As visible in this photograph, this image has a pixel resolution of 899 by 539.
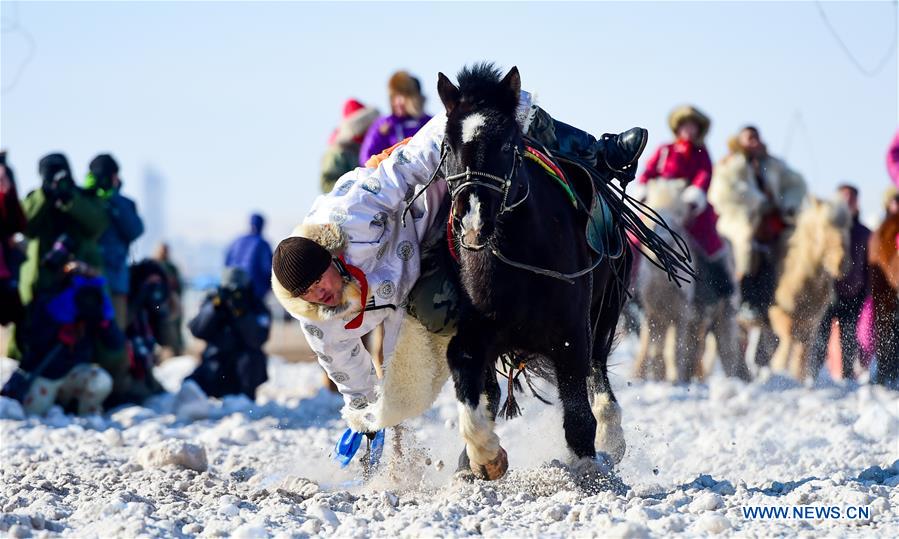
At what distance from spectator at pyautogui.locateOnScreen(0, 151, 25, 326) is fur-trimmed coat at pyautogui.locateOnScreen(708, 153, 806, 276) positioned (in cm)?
718

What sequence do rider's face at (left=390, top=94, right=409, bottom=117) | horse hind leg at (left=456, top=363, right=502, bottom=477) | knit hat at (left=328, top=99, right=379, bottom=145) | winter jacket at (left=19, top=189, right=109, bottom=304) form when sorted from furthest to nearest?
knit hat at (left=328, top=99, right=379, bottom=145)
winter jacket at (left=19, top=189, right=109, bottom=304)
rider's face at (left=390, top=94, right=409, bottom=117)
horse hind leg at (left=456, top=363, right=502, bottom=477)

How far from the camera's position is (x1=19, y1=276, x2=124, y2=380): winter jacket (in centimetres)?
1102

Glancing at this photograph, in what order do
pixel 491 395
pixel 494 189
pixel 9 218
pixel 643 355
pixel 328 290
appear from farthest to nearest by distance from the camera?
1. pixel 643 355
2. pixel 9 218
3. pixel 491 395
4. pixel 328 290
5. pixel 494 189

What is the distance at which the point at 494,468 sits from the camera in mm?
6562

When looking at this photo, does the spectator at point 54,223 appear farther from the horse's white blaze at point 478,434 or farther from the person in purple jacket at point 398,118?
the horse's white blaze at point 478,434

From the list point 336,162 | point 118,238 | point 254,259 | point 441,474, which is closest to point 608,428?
point 441,474

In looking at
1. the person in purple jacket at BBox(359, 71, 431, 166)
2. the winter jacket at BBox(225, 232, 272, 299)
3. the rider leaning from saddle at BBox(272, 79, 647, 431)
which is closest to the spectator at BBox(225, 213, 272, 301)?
the winter jacket at BBox(225, 232, 272, 299)

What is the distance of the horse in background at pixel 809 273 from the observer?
1379 centimetres

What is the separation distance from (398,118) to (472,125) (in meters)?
5.15

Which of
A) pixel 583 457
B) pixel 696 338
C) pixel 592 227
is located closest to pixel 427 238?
pixel 592 227

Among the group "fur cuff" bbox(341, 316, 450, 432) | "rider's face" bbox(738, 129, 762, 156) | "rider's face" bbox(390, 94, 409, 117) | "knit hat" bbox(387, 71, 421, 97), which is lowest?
"fur cuff" bbox(341, 316, 450, 432)

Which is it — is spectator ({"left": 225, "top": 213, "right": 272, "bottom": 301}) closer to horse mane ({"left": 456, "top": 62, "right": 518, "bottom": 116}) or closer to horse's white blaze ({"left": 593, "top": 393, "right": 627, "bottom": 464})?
horse's white blaze ({"left": 593, "top": 393, "right": 627, "bottom": 464})

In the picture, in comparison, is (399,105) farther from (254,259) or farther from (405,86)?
(254,259)

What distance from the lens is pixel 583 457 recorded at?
21.8ft
